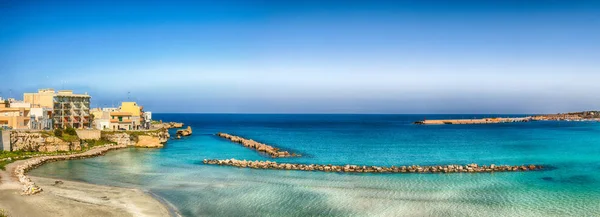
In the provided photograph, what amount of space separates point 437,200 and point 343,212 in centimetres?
693

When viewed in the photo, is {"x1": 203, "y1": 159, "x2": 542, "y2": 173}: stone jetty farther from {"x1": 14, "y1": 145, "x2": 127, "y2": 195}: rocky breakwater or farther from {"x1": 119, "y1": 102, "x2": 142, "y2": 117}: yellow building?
{"x1": 119, "y1": 102, "x2": 142, "y2": 117}: yellow building

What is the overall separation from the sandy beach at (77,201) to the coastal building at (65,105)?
120ft

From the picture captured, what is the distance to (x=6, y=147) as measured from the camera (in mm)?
47781

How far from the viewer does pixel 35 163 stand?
41.6 metres

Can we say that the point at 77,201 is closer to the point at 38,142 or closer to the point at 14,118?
the point at 38,142

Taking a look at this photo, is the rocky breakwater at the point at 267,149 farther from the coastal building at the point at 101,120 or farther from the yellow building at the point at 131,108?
the coastal building at the point at 101,120

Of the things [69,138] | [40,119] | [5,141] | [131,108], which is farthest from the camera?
[131,108]

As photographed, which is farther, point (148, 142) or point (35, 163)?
point (148, 142)

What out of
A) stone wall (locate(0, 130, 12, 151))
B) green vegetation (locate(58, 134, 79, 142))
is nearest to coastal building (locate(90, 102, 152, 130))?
green vegetation (locate(58, 134, 79, 142))

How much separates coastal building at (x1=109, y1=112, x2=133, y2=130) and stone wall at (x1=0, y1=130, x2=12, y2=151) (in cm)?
2256

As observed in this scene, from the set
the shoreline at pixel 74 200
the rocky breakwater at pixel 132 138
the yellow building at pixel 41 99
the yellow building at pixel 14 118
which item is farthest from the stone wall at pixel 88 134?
the shoreline at pixel 74 200

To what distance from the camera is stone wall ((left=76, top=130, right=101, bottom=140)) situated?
59.7 m

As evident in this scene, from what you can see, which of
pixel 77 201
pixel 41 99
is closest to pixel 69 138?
pixel 41 99

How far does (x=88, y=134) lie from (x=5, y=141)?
1286 centimetres
